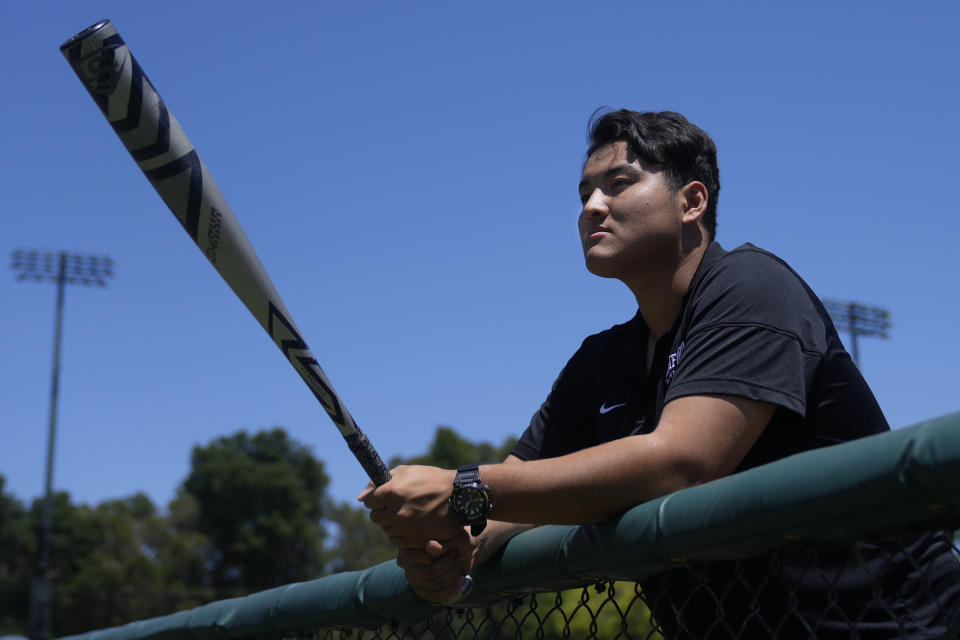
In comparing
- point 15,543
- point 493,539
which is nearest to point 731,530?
point 493,539

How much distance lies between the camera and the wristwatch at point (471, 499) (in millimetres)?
2184

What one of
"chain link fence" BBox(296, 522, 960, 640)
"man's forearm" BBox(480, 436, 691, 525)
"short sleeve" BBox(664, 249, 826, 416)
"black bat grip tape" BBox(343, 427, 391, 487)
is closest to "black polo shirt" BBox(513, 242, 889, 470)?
"short sleeve" BBox(664, 249, 826, 416)

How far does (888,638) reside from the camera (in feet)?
6.40

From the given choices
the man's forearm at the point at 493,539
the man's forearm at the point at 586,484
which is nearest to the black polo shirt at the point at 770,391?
the man's forearm at the point at 586,484

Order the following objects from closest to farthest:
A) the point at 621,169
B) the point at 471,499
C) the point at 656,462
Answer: the point at 656,462, the point at 471,499, the point at 621,169

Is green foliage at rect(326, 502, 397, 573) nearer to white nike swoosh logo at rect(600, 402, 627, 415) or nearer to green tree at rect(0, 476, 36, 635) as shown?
green tree at rect(0, 476, 36, 635)

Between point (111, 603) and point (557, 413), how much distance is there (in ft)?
173

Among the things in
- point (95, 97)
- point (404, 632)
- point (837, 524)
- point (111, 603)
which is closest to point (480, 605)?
point (404, 632)

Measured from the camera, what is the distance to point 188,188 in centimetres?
218

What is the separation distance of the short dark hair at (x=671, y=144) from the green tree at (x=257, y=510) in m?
55.7

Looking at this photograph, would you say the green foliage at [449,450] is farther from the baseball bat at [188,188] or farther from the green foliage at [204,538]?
the baseball bat at [188,188]

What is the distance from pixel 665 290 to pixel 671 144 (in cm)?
45

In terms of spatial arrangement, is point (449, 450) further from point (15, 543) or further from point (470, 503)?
point (470, 503)

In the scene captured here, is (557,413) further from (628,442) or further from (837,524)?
(837,524)
